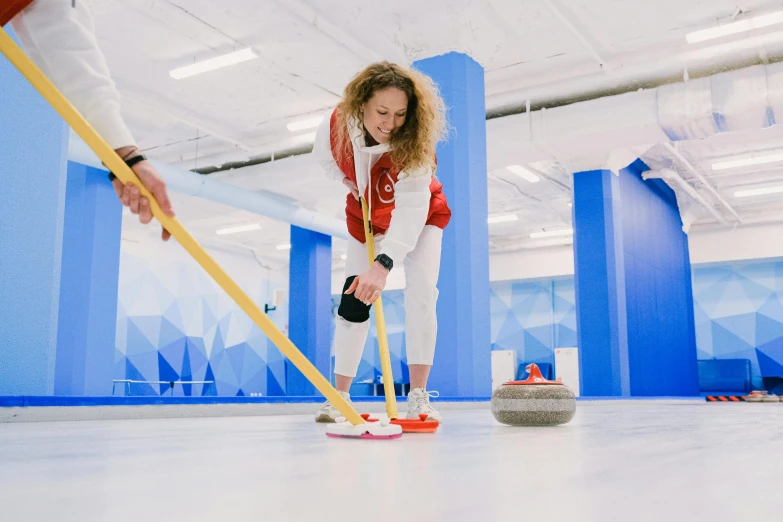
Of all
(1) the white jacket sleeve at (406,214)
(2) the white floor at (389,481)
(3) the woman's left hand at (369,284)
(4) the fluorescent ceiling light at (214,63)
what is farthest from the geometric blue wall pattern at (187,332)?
(2) the white floor at (389,481)

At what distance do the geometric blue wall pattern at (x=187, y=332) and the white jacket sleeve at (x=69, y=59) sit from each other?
11726mm

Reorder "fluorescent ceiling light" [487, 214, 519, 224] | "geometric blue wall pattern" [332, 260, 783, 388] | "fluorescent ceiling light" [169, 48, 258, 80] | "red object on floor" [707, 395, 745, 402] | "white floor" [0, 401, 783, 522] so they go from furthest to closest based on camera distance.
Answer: "geometric blue wall pattern" [332, 260, 783, 388]
"fluorescent ceiling light" [487, 214, 519, 224]
"red object on floor" [707, 395, 745, 402]
"fluorescent ceiling light" [169, 48, 258, 80]
"white floor" [0, 401, 783, 522]

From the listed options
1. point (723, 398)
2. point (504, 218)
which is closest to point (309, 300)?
point (504, 218)

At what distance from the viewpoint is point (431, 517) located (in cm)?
56

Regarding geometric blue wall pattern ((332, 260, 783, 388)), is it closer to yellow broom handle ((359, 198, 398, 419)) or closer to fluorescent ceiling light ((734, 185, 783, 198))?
fluorescent ceiling light ((734, 185, 783, 198))

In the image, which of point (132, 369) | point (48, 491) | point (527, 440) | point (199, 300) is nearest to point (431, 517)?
point (48, 491)

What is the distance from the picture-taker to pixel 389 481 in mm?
791

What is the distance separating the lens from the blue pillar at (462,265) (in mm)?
5188

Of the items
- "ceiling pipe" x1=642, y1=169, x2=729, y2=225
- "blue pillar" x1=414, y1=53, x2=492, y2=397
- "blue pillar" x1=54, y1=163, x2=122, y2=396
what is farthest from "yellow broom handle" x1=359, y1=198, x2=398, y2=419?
"ceiling pipe" x1=642, y1=169, x2=729, y2=225

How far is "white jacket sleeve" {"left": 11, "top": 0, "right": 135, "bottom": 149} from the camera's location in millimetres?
1252

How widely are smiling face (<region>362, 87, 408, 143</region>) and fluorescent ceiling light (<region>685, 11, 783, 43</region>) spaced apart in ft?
16.7

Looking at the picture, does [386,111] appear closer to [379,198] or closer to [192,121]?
[379,198]

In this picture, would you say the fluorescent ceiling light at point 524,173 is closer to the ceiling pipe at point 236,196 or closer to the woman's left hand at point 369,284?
the ceiling pipe at point 236,196

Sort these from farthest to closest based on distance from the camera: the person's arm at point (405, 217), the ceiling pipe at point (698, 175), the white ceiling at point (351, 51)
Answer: the ceiling pipe at point (698, 175) → the white ceiling at point (351, 51) → the person's arm at point (405, 217)
